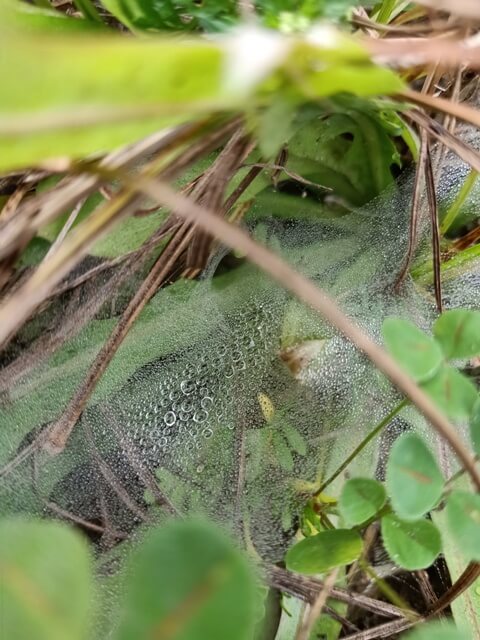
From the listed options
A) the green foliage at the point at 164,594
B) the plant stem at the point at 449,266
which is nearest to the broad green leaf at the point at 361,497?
the green foliage at the point at 164,594

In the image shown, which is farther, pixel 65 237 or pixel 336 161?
pixel 336 161

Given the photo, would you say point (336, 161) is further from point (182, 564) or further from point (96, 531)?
point (182, 564)

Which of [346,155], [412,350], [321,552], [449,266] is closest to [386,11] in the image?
[346,155]

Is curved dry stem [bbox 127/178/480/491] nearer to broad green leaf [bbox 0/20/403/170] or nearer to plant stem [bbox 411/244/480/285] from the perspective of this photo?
broad green leaf [bbox 0/20/403/170]

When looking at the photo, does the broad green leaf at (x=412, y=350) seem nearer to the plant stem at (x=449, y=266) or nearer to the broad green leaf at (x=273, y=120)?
the broad green leaf at (x=273, y=120)

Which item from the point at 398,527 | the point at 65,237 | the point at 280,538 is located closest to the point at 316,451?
the point at 280,538
